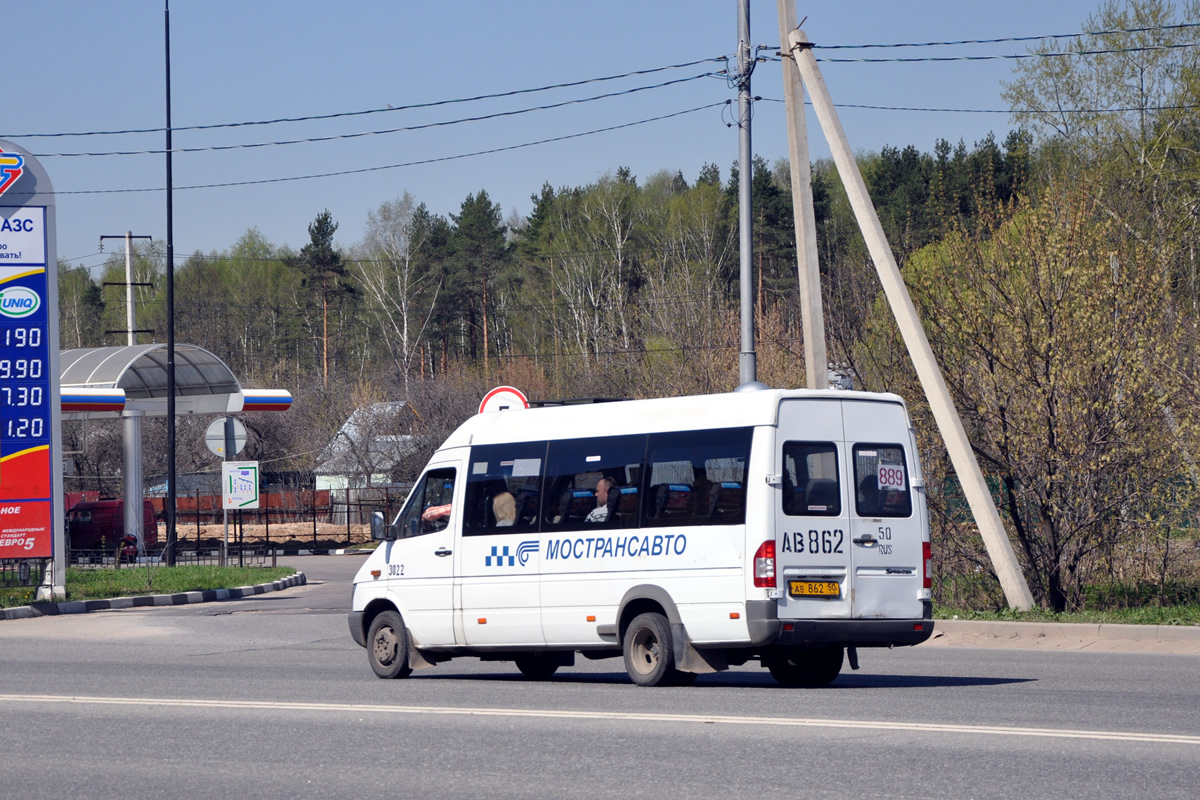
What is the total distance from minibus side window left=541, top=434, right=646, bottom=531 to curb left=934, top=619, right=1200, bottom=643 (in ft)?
21.4

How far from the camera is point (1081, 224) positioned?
59.7ft

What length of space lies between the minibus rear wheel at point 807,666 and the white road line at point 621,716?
2602mm

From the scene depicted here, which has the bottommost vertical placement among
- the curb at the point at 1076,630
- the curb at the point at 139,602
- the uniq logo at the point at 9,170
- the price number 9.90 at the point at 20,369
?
the curb at the point at 139,602

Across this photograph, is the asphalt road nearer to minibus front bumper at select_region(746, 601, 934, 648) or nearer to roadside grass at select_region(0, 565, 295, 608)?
minibus front bumper at select_region(746, 601, 934, 648)

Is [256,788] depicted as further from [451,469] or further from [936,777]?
[451,469]

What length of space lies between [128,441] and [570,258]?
37.4 meters

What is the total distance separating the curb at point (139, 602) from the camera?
2184 cm

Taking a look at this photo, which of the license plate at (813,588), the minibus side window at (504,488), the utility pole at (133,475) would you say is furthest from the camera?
the utility pole at (133,475)

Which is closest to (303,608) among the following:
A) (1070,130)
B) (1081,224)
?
(1081,224)

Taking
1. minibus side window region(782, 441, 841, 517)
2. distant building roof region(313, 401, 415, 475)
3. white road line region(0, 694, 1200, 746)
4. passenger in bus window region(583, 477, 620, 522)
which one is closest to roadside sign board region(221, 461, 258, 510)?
white road line region(0, 694, 1200, 746)

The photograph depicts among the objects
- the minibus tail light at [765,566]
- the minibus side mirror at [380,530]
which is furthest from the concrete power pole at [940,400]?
the minibus side mirror at [380,530]

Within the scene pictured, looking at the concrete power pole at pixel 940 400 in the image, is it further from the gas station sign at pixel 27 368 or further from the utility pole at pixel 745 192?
the gas station sign at pixel 27 368

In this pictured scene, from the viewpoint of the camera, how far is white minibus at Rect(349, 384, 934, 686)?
10953mm

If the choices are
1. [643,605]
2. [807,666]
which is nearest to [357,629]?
[643,605]
